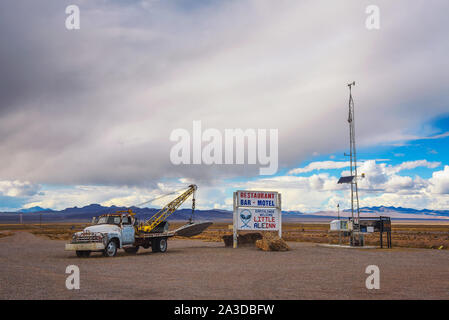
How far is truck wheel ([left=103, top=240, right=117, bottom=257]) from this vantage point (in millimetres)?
23044

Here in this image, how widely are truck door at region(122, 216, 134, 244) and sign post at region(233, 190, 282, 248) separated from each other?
9792mm

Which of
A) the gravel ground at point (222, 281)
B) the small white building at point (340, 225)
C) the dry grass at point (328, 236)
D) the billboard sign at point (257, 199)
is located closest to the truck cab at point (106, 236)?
the dry grass at point (328, 236)

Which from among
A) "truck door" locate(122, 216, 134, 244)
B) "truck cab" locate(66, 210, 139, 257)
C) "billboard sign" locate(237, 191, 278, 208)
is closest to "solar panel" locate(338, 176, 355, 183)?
"billboard sign" locate(237, 191, 278, 208)

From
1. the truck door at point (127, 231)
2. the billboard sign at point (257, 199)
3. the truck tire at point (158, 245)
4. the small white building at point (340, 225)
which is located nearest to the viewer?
the truck door at point (127, 231)

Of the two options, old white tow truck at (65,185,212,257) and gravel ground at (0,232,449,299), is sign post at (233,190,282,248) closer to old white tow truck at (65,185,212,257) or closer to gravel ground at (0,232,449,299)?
old white tow truck at (65,185,212,257)

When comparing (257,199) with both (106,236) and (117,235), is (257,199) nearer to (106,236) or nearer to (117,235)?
(117,235)

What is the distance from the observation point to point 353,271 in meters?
16.9

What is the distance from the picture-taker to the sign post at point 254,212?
3284cm

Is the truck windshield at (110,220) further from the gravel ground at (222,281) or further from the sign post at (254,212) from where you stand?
the sign post at (254,212)

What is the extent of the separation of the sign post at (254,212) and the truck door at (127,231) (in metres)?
9.79

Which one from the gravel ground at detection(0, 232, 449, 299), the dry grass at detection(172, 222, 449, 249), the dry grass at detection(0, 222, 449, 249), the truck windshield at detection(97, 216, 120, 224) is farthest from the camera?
the dry grass at detection(0, 222, 449, 249)

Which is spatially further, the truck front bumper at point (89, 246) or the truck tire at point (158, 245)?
the truck tire at point (158, 245)
